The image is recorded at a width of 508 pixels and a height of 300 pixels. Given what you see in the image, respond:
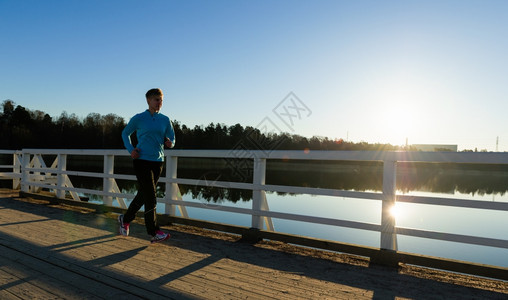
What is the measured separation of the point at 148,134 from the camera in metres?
3.86

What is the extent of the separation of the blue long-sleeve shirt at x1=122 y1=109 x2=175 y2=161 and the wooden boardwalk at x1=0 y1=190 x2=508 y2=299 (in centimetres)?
103

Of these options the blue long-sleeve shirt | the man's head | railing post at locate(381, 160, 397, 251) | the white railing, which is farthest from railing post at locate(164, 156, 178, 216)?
railing post at locate(381, 160, 397, 251)

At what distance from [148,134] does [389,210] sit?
105 inches

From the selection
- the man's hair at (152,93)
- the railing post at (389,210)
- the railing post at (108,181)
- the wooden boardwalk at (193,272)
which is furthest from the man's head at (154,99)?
the railing post at (108,181)

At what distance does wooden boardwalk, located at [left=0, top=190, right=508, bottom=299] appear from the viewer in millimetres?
2544

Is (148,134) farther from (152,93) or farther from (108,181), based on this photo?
(108,181)

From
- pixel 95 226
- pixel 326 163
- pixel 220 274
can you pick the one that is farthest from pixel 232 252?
pixel 326 163

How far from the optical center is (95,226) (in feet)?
16.0

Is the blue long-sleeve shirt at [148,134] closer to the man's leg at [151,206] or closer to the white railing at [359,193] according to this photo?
the man's leg at [151,206]

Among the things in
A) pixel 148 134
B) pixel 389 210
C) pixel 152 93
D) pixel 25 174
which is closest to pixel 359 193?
pixel 389 210

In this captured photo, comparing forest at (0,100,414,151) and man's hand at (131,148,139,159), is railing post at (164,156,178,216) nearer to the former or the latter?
man's hand at (131,148,139,159)

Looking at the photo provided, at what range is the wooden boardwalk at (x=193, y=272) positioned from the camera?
2.54 m

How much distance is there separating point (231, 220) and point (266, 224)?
383 inches

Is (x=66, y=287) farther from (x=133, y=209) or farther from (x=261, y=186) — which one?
(x=261, y=186)
